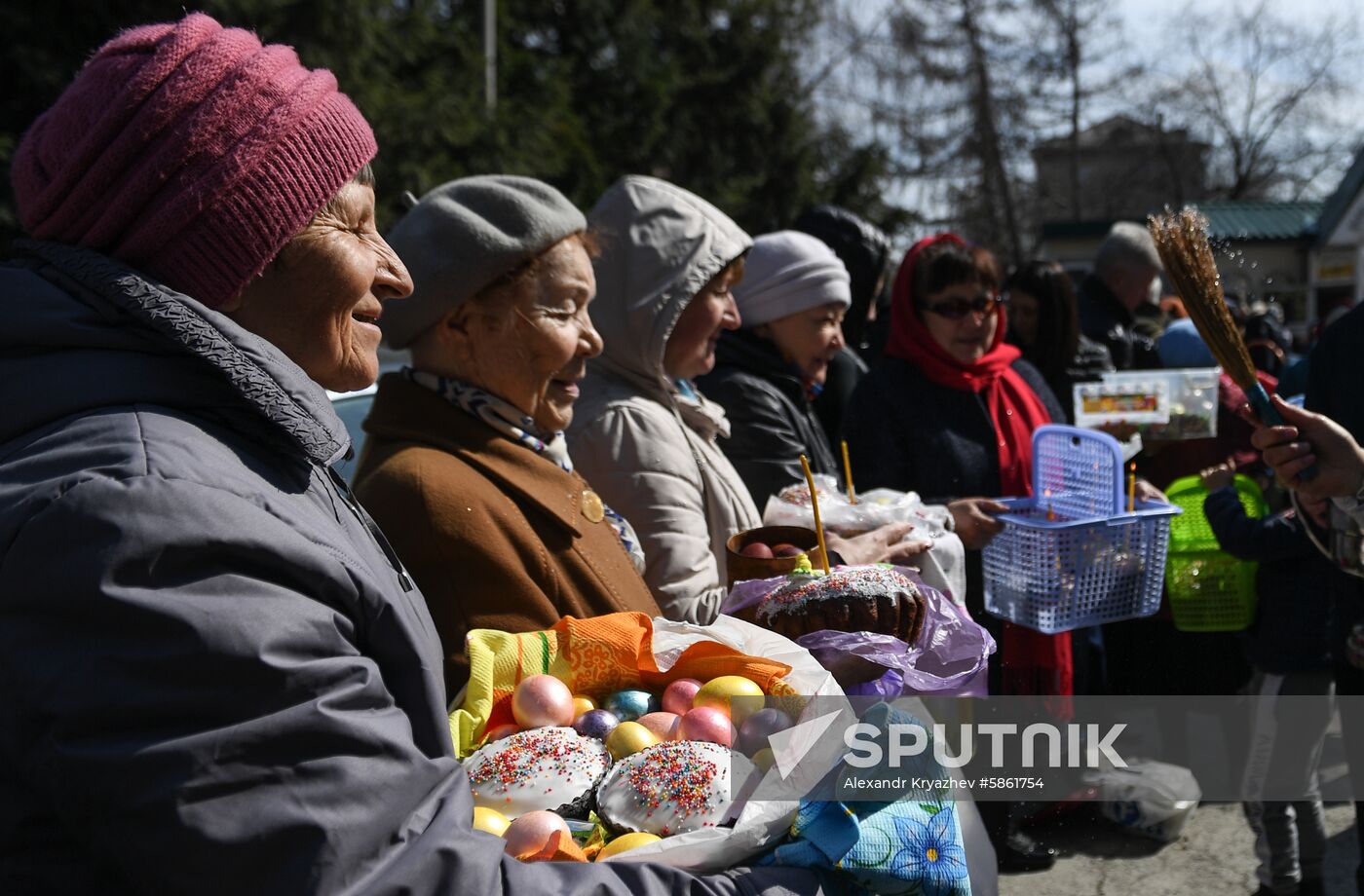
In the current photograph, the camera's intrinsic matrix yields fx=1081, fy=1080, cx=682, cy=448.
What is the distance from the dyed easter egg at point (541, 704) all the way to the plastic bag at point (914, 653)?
1.49 ft

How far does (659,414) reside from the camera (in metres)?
2.67

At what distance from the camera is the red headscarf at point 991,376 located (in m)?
3.62

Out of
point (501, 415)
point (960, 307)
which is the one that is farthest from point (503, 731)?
point (960, 307)

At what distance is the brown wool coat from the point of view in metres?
1.89

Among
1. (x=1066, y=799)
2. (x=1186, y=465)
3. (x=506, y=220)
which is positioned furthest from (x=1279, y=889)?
(x=506, y=220)

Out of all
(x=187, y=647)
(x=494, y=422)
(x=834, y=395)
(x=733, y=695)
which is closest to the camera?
(x=187, y=647)

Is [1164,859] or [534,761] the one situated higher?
[534,761]

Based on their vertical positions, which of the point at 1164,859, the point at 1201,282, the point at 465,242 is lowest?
the point at 1164,859

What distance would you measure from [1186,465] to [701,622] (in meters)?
2.70

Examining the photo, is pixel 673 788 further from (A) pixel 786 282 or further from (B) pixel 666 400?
(A) pixel 786 282

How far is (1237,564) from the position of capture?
3.86 m

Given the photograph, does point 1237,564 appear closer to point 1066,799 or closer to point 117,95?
point 1066,799

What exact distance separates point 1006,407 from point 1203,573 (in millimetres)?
974

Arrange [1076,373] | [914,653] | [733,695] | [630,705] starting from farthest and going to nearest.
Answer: [1076,373] < [914,653] < [630,705] < [733,695]
